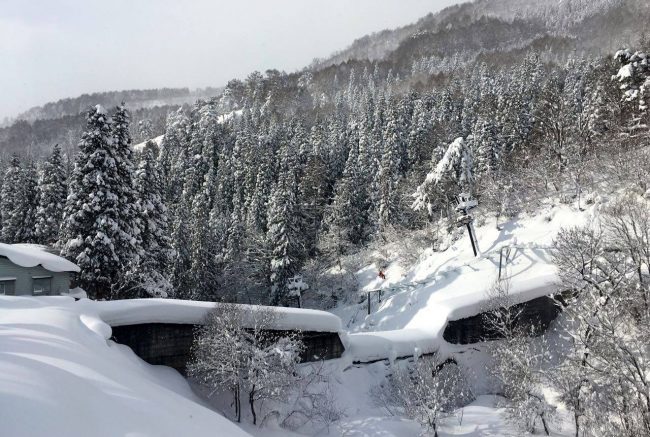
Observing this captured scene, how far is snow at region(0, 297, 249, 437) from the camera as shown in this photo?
19.4 ft

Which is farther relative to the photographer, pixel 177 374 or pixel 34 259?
pixel 34 259

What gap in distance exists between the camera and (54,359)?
8570mm

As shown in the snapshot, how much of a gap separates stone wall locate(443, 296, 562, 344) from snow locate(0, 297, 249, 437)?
1654 centimetres

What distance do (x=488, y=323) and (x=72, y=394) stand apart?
21.6 m

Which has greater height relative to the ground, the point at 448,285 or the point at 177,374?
the point at 177,374

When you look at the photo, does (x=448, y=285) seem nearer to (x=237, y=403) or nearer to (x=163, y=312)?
(x=237, y=403)

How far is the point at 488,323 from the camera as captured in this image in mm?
23812

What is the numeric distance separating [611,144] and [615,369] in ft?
Result: 92.9

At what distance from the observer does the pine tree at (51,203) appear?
1406 inches

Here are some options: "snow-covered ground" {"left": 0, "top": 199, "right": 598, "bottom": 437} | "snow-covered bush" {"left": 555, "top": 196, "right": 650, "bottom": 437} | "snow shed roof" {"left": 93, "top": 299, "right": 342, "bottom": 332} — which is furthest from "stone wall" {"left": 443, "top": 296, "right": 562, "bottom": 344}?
"snow shed roof" {"left": 93, "top": 299, "right": 342, "bottom": 332}

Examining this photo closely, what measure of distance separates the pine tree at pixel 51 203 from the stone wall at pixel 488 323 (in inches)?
1247

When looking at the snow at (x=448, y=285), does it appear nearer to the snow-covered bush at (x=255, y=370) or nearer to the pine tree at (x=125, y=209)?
the snow-covered bush at (x=255, y=370)

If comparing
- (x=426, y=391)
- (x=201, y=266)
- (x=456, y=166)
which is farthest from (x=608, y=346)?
(x=201, y=266)

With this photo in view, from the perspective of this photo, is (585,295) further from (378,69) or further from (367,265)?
(378,69)
